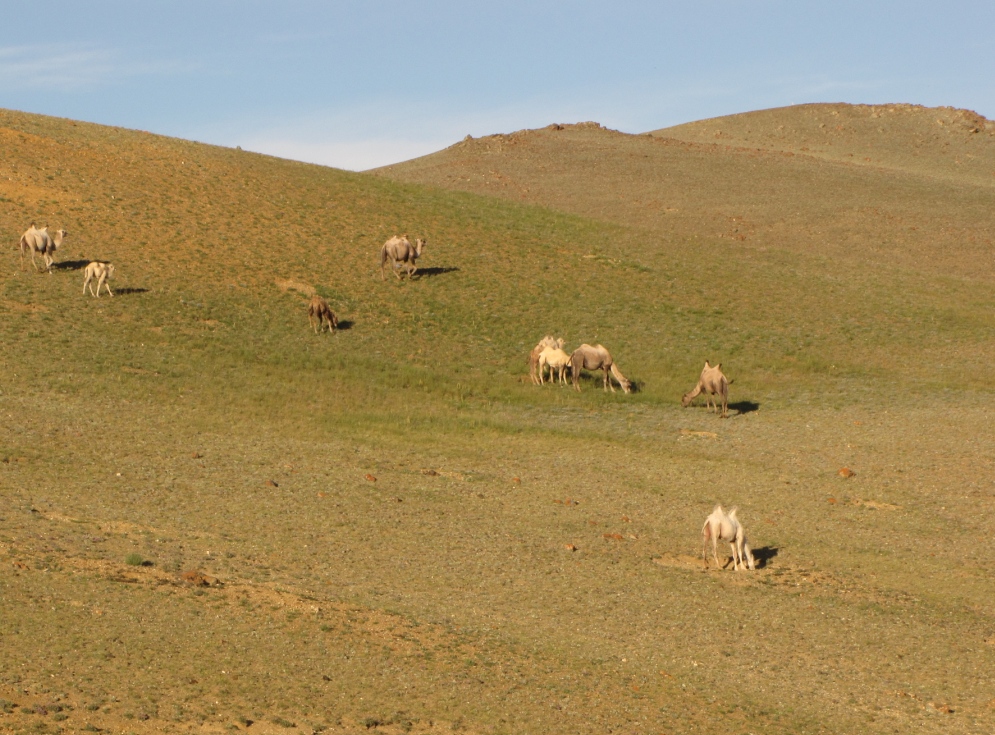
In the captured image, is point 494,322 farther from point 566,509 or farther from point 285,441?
point 566,509

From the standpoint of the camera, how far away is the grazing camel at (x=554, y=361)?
138 ft

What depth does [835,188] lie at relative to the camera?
86.4 metres

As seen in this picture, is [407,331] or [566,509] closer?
[566,509]

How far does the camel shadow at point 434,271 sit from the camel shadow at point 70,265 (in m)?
14.8

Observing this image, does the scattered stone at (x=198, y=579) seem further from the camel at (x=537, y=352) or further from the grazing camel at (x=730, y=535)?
the camel at (x=537, y=352)

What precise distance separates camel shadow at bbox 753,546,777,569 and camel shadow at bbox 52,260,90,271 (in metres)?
32.0

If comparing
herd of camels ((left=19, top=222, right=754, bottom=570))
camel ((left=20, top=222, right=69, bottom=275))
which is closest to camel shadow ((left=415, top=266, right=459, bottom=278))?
herd of camels ((left=19, top=222, right=754, bottom=570))

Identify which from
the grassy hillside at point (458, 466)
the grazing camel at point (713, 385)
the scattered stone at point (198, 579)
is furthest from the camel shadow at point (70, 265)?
the scattered stone at point (198, 579)

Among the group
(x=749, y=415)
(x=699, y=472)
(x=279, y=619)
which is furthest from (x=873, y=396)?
(x=279, y=619)

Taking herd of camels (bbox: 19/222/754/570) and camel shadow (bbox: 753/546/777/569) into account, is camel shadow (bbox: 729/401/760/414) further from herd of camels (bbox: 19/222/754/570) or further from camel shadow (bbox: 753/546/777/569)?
camel shadow (bbox: 753/546/777/569)

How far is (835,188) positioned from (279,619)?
74180 mm

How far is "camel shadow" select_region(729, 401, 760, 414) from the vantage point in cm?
4053

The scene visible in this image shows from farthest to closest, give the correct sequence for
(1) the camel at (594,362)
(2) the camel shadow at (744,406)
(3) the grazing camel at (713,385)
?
(1) the camel at (594,362), (2) the camel shadow at (744,406), (3) the grazing camel at (713,385)

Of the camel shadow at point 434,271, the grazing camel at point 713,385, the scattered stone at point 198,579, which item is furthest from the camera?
the camel shadow at point 434,271
